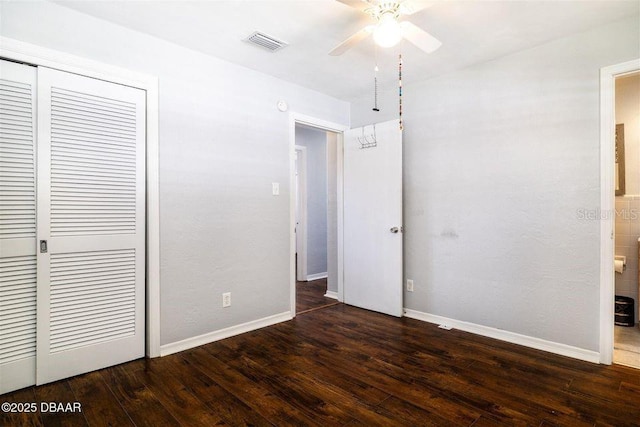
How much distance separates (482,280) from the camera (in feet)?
10.1

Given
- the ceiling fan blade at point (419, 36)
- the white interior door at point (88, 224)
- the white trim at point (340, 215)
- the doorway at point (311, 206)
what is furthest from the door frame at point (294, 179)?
the ceiling fan blade at point (419, 36)

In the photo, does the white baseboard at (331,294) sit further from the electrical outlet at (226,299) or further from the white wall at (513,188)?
the electrical outlet at (226,299)

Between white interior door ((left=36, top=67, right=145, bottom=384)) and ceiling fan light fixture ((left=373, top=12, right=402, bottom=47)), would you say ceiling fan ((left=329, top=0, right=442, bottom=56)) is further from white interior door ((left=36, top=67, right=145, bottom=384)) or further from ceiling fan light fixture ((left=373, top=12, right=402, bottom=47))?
white interior door ((left=36, top=67, right=145, bottom=384))

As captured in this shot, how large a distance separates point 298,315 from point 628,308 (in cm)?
318

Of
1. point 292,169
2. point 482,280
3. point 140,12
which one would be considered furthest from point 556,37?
point 140,12

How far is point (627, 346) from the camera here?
109 inches

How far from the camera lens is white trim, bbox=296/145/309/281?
534 centimetres

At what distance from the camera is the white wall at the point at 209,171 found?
2434 mm

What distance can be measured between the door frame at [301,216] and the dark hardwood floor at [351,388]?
2412 mm

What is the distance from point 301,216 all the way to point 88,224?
11.0 feet

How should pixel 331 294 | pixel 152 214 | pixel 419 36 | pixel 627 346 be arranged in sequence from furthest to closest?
pixel 331 294
pixel 627 346
pixel 152 214
pixel 419 36

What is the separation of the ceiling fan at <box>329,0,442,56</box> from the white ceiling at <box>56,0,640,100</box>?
0.22 m

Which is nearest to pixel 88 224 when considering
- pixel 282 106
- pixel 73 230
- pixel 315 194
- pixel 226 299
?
pixel 73 230

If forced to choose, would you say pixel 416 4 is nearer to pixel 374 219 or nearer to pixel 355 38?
pixel 355 38
